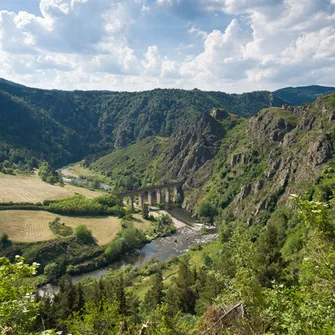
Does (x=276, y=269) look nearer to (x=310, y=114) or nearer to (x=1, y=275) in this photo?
(x=1, y=275)

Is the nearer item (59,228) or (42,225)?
(59,228)

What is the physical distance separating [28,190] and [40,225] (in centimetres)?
4735

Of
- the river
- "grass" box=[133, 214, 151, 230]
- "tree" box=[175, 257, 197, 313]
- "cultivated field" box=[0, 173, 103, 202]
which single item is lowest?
the river

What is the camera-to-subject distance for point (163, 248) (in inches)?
3684

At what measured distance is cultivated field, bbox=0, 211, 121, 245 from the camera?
290 feet

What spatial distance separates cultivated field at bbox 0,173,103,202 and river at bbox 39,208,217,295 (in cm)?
5352

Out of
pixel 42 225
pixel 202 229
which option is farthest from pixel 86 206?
pixel 202 229

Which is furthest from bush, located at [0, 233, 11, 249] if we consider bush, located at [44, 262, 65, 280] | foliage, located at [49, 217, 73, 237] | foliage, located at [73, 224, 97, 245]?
foliage, located at [73, 224, 97, 245]

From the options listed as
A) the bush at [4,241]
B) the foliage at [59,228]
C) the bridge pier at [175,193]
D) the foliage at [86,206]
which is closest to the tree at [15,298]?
the bush at [4,241]

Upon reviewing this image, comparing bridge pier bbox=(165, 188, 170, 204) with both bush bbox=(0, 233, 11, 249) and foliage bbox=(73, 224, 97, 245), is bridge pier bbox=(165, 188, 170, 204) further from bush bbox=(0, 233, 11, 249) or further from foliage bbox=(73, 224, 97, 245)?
bush bbox=(0, 233, 11, 249)

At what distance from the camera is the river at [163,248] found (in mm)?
77938

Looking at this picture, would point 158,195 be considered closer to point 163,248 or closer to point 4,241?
point 163,248

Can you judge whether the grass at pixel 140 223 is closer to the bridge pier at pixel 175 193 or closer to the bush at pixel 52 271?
the bridge pier at pixel 175 193

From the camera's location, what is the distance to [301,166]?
3652 inches
